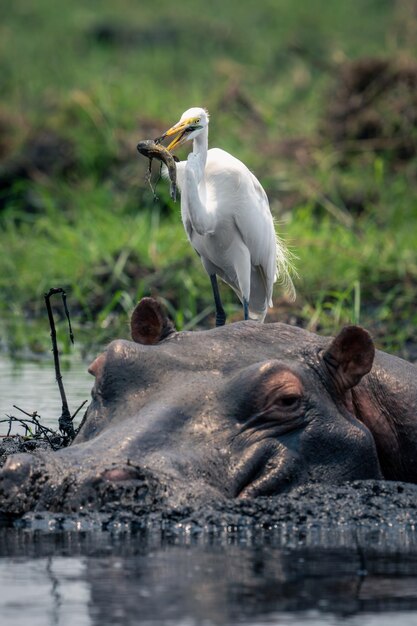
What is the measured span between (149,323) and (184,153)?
30.3ft

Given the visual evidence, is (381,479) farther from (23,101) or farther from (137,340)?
(23,101)

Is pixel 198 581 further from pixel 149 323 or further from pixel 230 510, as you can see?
pixel 149 323

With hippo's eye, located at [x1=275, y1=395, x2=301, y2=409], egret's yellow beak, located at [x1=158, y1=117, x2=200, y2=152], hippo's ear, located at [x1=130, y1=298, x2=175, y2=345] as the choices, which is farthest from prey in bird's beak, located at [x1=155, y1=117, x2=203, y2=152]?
hippo's eye, located at [x1=275, y1=395, x2=301, y2=409]

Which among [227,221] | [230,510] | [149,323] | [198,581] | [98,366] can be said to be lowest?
[198,581]

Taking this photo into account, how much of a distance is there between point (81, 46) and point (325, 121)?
7.34 meters

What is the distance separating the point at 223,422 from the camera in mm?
5121

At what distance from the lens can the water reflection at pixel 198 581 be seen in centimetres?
395

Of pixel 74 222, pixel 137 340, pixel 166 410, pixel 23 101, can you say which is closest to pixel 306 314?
pixel 74 222

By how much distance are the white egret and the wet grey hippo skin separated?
3.86m

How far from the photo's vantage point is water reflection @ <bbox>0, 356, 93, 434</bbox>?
809 cm

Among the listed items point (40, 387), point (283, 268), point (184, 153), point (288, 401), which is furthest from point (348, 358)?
point (184, 153)

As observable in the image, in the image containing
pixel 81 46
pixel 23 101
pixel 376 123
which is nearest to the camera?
pixel 376 123

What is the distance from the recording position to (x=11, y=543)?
478 centimetres

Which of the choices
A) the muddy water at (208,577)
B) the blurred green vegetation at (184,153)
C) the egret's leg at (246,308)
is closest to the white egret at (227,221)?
the egret's leg at (246,308)
